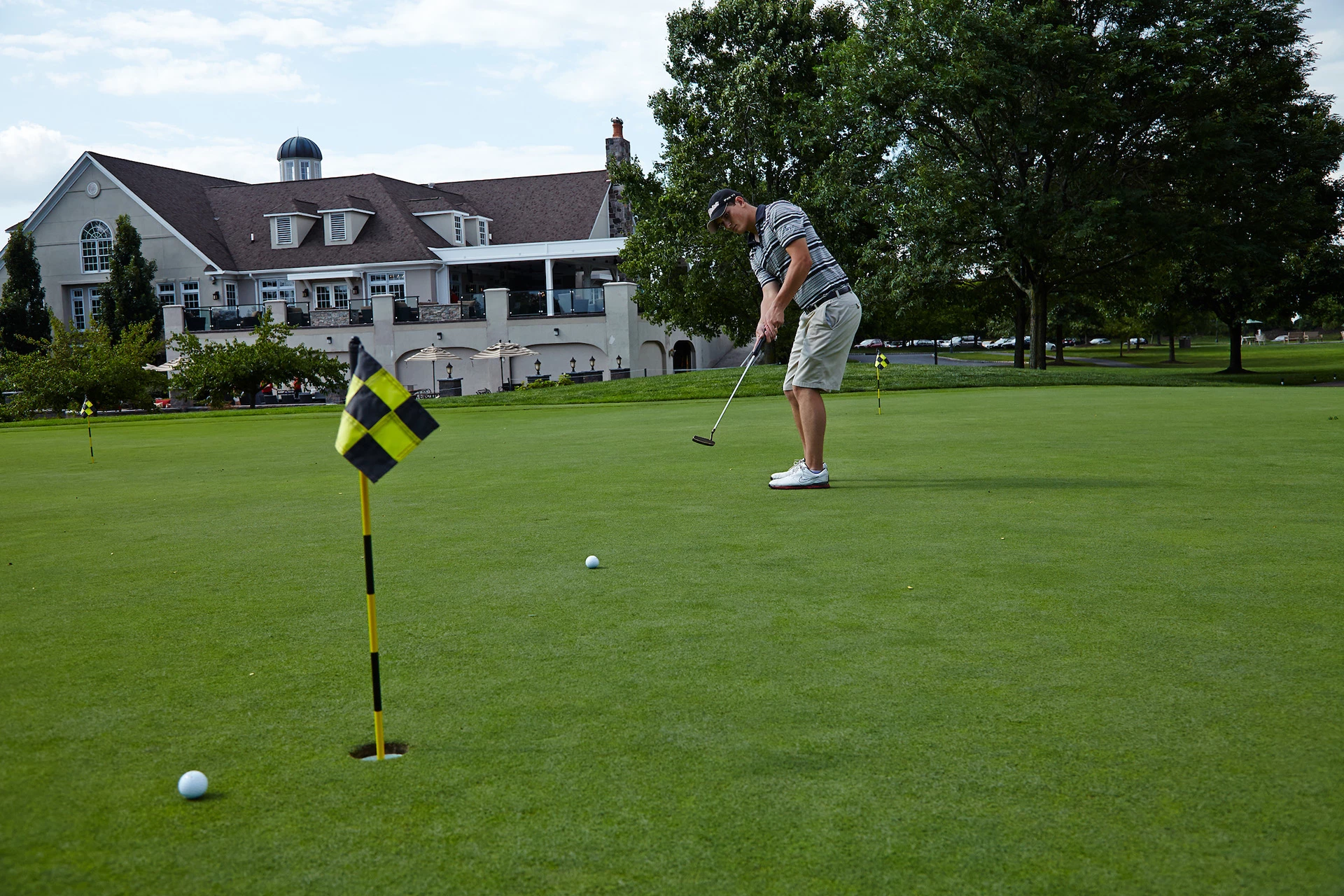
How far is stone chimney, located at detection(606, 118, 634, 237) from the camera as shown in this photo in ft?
181

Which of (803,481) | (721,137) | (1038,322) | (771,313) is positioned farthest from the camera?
(721,137)

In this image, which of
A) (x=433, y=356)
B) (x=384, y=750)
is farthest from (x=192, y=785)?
(x=433, y=356)

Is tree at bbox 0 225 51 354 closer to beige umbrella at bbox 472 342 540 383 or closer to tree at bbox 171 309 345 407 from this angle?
tree at bbox 171 309 345 407

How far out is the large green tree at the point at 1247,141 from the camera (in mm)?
30750

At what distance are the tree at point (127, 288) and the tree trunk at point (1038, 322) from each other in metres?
38.4

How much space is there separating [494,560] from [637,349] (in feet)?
134

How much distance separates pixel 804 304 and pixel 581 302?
3781cm

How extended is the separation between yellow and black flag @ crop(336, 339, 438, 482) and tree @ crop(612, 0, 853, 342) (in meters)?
37.0

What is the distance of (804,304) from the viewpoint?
8164 millimetres

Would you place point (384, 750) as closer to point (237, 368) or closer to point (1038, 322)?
point (237, 368)

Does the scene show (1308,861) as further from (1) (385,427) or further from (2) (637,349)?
(2) (637,349)

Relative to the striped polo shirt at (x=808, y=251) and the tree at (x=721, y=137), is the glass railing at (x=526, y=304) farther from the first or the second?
the striped polo shirt at (x=808, y=251)

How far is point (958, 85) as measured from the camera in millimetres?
30562

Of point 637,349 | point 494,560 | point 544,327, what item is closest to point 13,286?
point 544,327
